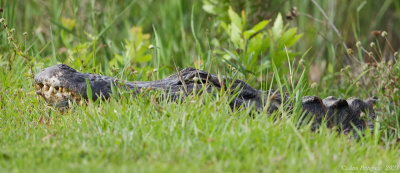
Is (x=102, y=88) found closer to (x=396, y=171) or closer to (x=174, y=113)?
(x=174, y=113)

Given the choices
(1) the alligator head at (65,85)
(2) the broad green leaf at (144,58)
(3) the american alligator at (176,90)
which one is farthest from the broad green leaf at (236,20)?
(1) the alligator head at (65,85)

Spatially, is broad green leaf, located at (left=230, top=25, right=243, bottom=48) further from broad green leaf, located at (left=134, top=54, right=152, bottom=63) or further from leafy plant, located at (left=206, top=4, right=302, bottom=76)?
broad green leaf, located at (left=134, top=54, right=152, bottom=63)

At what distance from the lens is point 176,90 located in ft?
11.1

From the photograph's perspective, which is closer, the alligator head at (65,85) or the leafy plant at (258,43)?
the alligator head at (65,85)

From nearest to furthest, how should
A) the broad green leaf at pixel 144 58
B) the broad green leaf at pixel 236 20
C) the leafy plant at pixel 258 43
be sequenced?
the leafy plant at pixel 258 43 < the broad green leaf at pixel 236 20 < the broad green leaf at pixel 144 58

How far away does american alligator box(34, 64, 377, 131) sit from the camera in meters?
3.14

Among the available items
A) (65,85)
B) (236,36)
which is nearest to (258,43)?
(236,36)

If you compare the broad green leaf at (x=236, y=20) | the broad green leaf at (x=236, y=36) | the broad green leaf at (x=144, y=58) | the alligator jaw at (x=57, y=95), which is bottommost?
the alligator jaw at (x=57, y=95)

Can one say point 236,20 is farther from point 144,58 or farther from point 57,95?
point 57,95

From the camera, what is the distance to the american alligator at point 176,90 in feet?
10.3

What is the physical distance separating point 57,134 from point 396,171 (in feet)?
6.13

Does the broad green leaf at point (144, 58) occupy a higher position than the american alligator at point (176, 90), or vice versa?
the broad green leaf at point (144, 58)

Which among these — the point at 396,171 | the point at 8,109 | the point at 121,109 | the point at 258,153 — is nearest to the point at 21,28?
the point at 8,109

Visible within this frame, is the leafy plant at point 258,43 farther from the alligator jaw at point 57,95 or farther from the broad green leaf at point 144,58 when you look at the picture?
the alligator jaw at point 57,95
